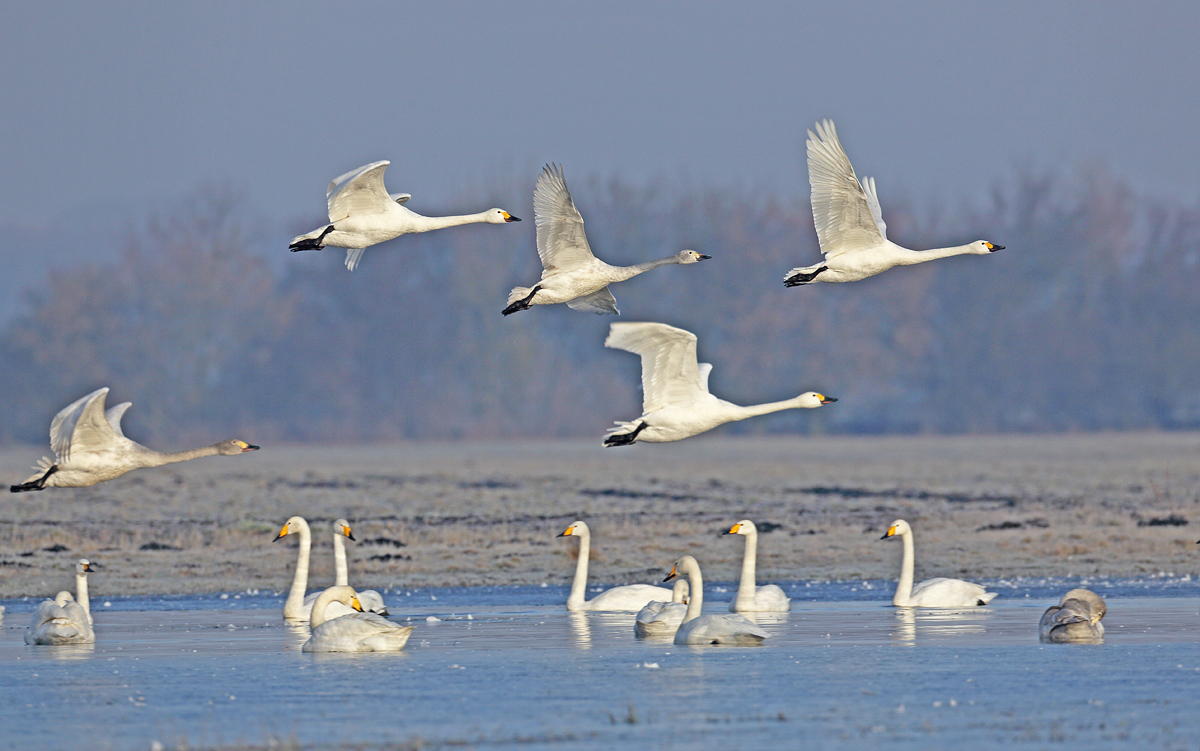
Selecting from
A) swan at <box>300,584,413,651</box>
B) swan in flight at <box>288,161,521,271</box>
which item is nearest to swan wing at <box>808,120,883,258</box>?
swan in flight at <box>288,161,521,271</box>

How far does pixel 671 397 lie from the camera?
13.4 metres

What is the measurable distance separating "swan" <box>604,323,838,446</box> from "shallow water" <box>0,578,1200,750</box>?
152 cm

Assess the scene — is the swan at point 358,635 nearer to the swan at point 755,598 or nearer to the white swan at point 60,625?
the white swan at point 60,625

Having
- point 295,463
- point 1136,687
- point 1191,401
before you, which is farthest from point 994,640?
point 1191,401

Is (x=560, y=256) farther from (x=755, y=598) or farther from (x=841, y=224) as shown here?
(x=755, y=598)

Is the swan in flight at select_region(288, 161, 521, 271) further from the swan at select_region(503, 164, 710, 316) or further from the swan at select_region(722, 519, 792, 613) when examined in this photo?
the swan at select_region(722, 519, 792, 613)

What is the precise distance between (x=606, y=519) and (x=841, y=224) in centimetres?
1349

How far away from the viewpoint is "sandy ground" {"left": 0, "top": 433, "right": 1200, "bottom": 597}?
2091 cm

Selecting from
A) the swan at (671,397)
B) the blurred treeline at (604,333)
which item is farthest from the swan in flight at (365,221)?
the blurred treeline at (604,333)

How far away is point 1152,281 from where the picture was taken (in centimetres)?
7650

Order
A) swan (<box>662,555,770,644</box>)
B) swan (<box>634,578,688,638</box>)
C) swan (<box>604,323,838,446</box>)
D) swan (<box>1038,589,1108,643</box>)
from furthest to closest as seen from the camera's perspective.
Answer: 1. swan (<box>634,578,688,638</box>)
2. swan (<box>662,555,770,644</box>)
3. swan (<box>1038,589,1108,643</box>)
4. swan (<box>604,323,838,446</box>)

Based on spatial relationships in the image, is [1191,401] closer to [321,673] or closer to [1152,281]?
[1152,281]

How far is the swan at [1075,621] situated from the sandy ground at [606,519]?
6.24 meters

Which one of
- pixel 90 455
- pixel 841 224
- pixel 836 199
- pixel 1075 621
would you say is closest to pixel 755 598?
pixel 1075 621
